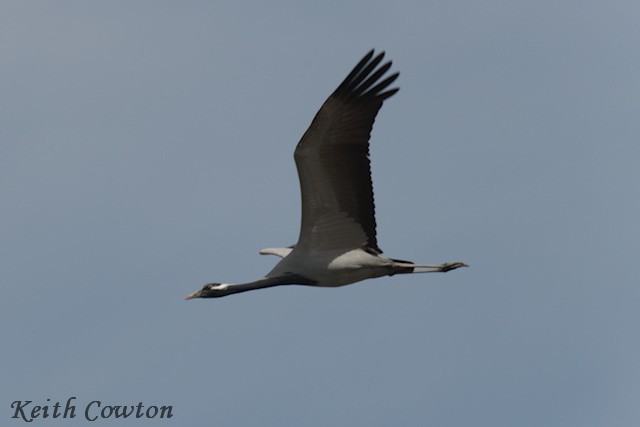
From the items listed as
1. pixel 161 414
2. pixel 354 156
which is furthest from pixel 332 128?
pixel 161 414

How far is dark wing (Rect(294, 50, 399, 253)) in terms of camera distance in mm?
35812

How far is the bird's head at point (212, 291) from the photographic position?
3778 centimetres

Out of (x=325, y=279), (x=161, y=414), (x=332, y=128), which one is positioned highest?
(x=332, y=128)

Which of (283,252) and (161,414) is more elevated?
(283,252)

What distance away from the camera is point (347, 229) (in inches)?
1455

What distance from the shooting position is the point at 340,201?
3659cm

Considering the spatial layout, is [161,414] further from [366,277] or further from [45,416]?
[366,277]

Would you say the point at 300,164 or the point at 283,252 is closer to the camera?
the point at 300,164

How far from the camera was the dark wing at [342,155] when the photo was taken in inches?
1410

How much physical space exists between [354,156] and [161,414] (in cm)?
568

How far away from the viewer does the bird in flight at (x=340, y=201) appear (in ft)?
118

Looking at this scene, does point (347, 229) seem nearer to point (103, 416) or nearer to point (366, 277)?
point (366, 277)

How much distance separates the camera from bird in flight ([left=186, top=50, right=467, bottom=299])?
1411 inches

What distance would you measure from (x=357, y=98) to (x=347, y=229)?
2.42m
